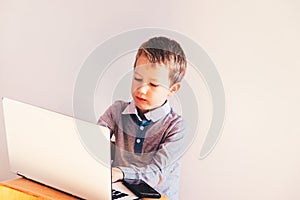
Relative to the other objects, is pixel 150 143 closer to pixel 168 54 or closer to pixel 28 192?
pixel 168 54

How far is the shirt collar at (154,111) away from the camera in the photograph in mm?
1773

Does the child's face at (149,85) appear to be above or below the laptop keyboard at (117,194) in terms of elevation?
above

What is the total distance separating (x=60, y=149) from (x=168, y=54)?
0.51 meters

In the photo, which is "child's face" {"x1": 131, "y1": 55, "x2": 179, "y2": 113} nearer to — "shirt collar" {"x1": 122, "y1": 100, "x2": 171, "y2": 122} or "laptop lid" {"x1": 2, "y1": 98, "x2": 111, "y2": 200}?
"shirt collar" {"x1": 122, "y1": 100, "x2": 171, "y2": 122}

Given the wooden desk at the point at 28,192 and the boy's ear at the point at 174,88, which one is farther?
the boy's ear at the point at 174,88

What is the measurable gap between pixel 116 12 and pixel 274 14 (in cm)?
60

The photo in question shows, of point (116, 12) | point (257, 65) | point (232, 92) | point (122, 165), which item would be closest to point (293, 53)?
point (257, 65)

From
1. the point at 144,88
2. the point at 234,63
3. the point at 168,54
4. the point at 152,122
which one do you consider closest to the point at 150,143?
the point at 152,122

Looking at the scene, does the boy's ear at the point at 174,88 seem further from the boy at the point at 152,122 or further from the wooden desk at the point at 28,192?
the wooden desk at the point at 28,192

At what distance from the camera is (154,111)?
5.90 feet

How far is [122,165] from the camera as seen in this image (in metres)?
1.88

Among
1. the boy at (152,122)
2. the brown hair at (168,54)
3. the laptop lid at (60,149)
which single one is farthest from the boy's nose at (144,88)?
the laptop lid at (60,149)

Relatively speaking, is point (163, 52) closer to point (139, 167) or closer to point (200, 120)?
point (200, 120)

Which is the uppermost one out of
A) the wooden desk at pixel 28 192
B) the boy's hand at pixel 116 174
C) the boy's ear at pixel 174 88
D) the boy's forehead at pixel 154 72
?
the boy's forehead at pixel 154 72
